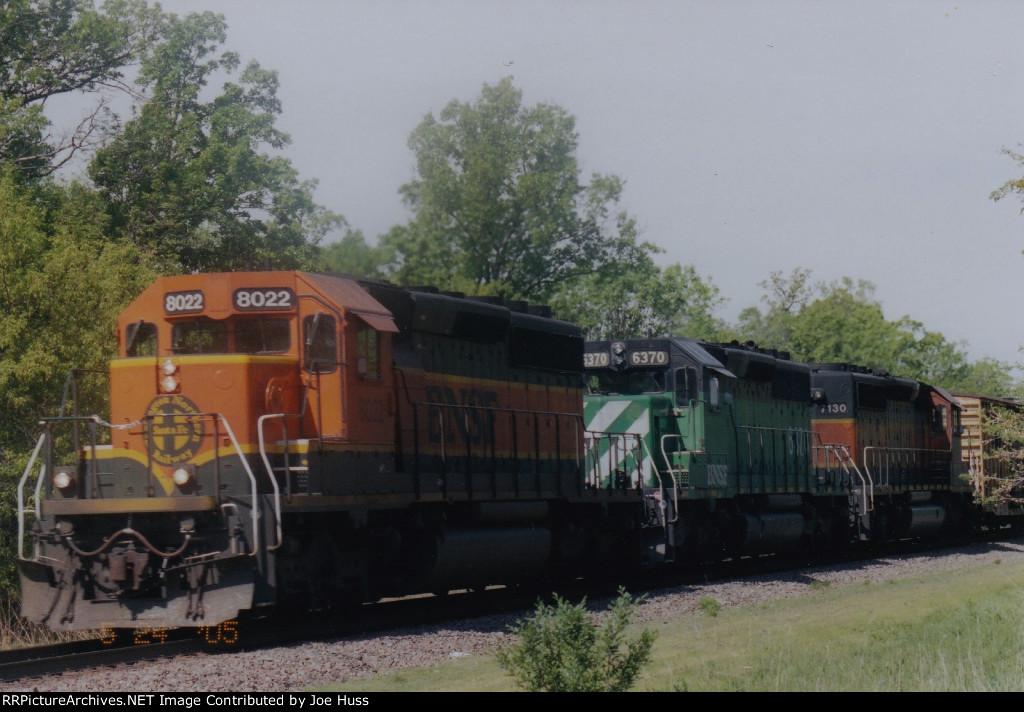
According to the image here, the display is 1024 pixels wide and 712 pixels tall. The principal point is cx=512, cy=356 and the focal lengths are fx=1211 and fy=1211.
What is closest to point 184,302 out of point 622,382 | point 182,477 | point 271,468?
point 182,477

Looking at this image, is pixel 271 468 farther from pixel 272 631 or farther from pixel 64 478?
pixel 64 478

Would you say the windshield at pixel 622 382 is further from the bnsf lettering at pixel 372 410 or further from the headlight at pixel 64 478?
the headlight at pixel 64 478

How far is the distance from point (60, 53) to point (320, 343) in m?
18.7

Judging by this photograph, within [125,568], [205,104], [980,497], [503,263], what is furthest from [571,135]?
[125,568]

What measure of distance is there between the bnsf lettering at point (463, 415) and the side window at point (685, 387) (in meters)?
4.92

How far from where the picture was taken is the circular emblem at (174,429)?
11.9 m

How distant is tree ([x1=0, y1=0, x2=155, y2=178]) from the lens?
26.9 m

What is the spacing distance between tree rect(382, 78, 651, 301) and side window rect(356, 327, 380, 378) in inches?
38.8

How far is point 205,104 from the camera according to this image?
28.8 m

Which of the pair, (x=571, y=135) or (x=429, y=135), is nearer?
(x=429, y=135)

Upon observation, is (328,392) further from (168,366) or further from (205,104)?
(205,104)

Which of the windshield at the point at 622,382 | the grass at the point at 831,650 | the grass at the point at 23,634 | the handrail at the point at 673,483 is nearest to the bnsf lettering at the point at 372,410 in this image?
the grass at the point at 831,650

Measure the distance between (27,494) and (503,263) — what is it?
13023 mm

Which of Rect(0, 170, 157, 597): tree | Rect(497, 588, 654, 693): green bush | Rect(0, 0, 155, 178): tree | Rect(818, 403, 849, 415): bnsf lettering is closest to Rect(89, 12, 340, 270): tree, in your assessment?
Rect(0, 0, 155, 178): tree
